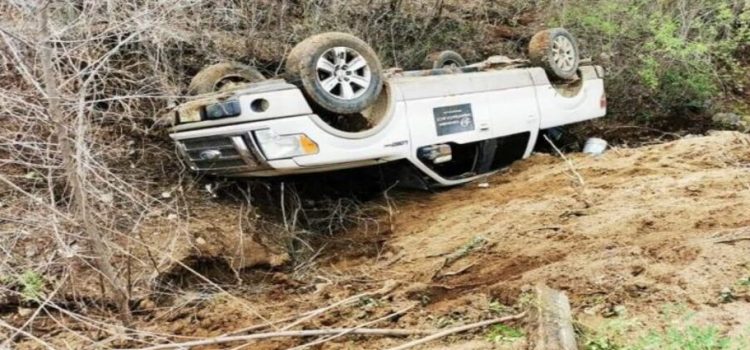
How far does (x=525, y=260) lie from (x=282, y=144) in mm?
1808

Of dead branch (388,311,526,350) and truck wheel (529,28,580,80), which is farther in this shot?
truck wheel (529,28,580,80)

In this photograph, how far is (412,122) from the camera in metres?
5.38

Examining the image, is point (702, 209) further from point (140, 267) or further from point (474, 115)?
point (140, 267)

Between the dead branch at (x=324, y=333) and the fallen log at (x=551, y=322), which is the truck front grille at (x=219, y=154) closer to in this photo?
the dead branch at (x=324, y=333)

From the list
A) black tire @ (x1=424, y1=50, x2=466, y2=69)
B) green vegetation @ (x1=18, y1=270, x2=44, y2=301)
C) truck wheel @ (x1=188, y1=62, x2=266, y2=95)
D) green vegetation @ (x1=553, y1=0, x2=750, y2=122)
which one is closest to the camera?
green vegetation @ (x1=18, y1=270, x2=44, y2=301)

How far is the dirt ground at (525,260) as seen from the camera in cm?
313

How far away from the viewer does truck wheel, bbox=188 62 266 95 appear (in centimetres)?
539

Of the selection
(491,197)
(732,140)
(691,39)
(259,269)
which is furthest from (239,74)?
(691,39)

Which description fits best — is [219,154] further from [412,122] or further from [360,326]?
[360,326]

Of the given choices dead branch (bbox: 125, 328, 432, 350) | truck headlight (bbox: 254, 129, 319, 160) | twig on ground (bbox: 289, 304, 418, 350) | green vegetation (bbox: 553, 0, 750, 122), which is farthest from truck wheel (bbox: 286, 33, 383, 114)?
green vegetation (bbox: 553, 0, 750, 122)

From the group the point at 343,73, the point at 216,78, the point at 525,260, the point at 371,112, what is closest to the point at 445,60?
the point at 371,112

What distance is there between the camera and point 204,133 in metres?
4.77

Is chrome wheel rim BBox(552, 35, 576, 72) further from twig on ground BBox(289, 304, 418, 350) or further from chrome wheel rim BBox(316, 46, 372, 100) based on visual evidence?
twig on ground BBox(289, 304, 418, 350)

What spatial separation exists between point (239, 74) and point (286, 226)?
1.36 m
